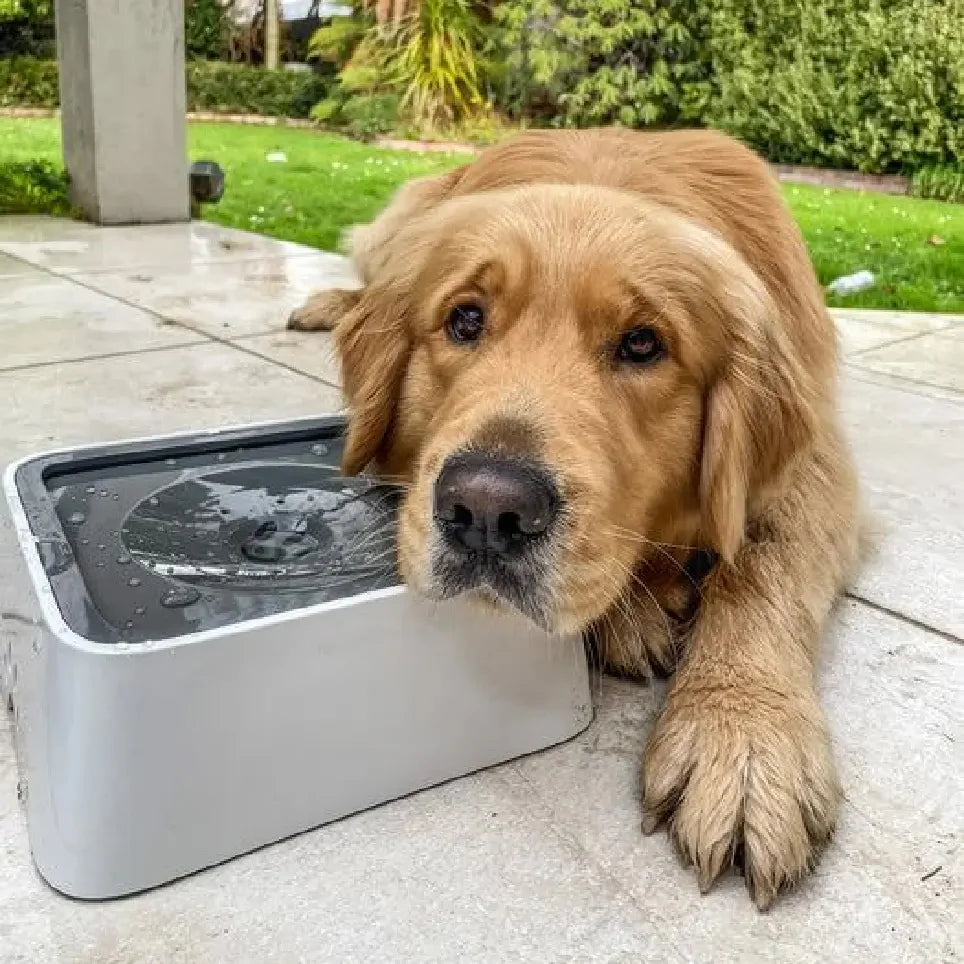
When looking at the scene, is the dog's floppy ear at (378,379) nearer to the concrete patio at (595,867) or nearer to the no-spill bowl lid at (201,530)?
the no-spill bowl lid at (201,530)

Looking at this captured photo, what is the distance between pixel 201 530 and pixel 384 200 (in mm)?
8240

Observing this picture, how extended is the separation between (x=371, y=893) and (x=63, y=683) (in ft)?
1.78

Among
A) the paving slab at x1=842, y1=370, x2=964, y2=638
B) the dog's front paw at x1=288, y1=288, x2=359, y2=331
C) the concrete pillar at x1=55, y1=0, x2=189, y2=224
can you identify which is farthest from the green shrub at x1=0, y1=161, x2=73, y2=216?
the paving slab at x1=842, y1=370, x2=964, y2=638

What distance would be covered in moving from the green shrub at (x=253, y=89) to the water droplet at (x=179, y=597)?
21.9 m

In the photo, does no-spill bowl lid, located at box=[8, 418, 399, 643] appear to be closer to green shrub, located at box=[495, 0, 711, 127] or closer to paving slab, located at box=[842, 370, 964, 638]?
paving slab, located at box=[842, 370, 964, 638]

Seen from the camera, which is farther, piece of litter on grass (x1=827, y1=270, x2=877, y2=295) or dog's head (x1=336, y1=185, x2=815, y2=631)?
piece of litter on grass (x1=827, y1=270, x2=877, y2=295)

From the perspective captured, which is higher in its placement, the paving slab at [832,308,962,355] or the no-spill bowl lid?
the no-spill bowl lid

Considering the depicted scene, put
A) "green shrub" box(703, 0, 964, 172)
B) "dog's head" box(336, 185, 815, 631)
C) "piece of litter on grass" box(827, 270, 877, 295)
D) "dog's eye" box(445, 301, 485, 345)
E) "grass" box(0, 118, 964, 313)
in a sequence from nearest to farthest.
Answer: "dog's head" box(336, 185, 815, 631), "dog's eye" box(445, 301, 485, 345), "piece of litter on grass" box(827, 270, 877, 295), "grass" box(0, 118, 964, 313), "green shrub" box(703, 0, 964, 172)

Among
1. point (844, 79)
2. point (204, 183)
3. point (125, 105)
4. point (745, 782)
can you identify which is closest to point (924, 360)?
point (745, 782)

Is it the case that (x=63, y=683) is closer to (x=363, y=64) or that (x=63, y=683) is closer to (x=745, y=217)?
(x=745, y=217)

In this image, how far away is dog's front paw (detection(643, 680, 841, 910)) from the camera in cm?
173

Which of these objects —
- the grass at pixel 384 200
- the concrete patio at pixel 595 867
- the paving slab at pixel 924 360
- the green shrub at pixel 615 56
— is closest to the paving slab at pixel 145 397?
the concrete patio at pixel 595 867

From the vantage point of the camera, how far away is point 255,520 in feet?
7.31

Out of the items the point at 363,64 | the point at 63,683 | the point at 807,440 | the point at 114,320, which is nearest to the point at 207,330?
the point at 114,320
